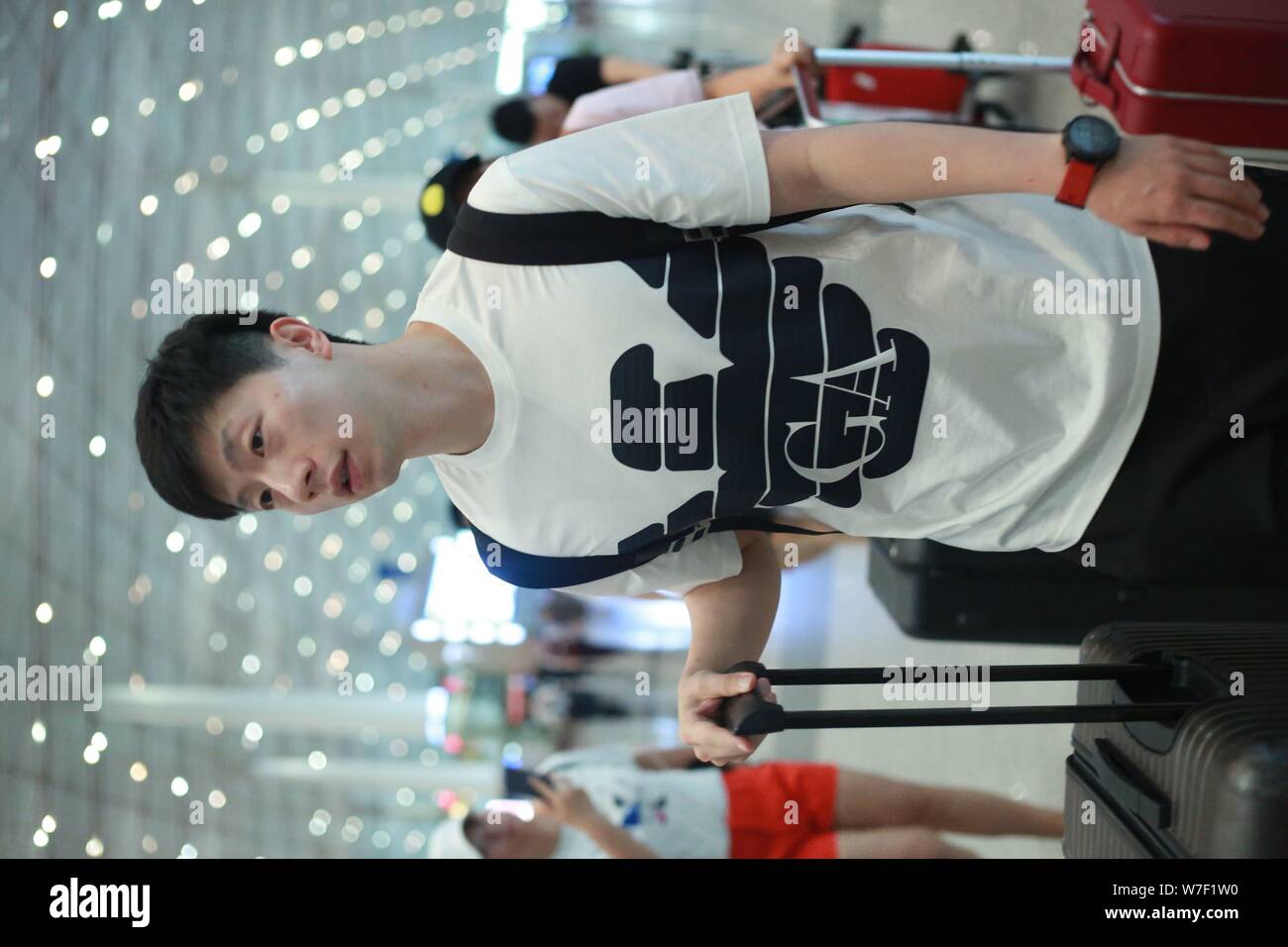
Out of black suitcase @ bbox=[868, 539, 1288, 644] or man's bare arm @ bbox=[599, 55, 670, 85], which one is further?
man's bare arm @ bbox=[599, 55, 670, 85]

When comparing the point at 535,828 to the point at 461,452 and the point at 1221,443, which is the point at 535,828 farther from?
the point at 1221,443

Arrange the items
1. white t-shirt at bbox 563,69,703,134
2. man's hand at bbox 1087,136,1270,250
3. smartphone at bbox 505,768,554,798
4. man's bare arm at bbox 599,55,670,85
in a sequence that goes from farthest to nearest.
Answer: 1. man's bare arm at bbox 599,55,670,85
2. smartphone at bbox 505,768,554,798
3. white t-shirt at bbox 563,69,703,134
4. man's hand at bbox 1087,136,1270,250

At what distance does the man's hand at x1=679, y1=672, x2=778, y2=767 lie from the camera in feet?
3.82

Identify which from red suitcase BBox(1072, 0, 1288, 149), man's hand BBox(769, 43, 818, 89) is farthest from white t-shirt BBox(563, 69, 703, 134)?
red suitcase BBox(1072, 0, 1288, 149)

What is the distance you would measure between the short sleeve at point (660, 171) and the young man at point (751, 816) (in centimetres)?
181

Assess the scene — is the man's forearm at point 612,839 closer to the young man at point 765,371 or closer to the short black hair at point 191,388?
the young man at point 765,371

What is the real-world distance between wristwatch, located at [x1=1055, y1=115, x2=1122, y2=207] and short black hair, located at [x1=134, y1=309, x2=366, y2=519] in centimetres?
81

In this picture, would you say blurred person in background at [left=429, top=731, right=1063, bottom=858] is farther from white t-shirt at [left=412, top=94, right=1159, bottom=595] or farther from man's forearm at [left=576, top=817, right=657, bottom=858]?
white t-shirt at [left=412, top=94, right=1159, bottom=595]

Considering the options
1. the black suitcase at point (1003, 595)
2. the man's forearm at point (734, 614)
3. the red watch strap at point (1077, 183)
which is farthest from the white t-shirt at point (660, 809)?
the red watch strap at point (1077, 183)

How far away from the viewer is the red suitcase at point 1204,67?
1526 millimetres

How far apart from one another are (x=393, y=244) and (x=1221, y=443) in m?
3.77

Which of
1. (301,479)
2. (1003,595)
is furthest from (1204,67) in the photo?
(301,479)

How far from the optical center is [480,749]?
17.2ft

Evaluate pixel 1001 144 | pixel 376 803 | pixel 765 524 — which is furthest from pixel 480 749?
pixel 1001 144
